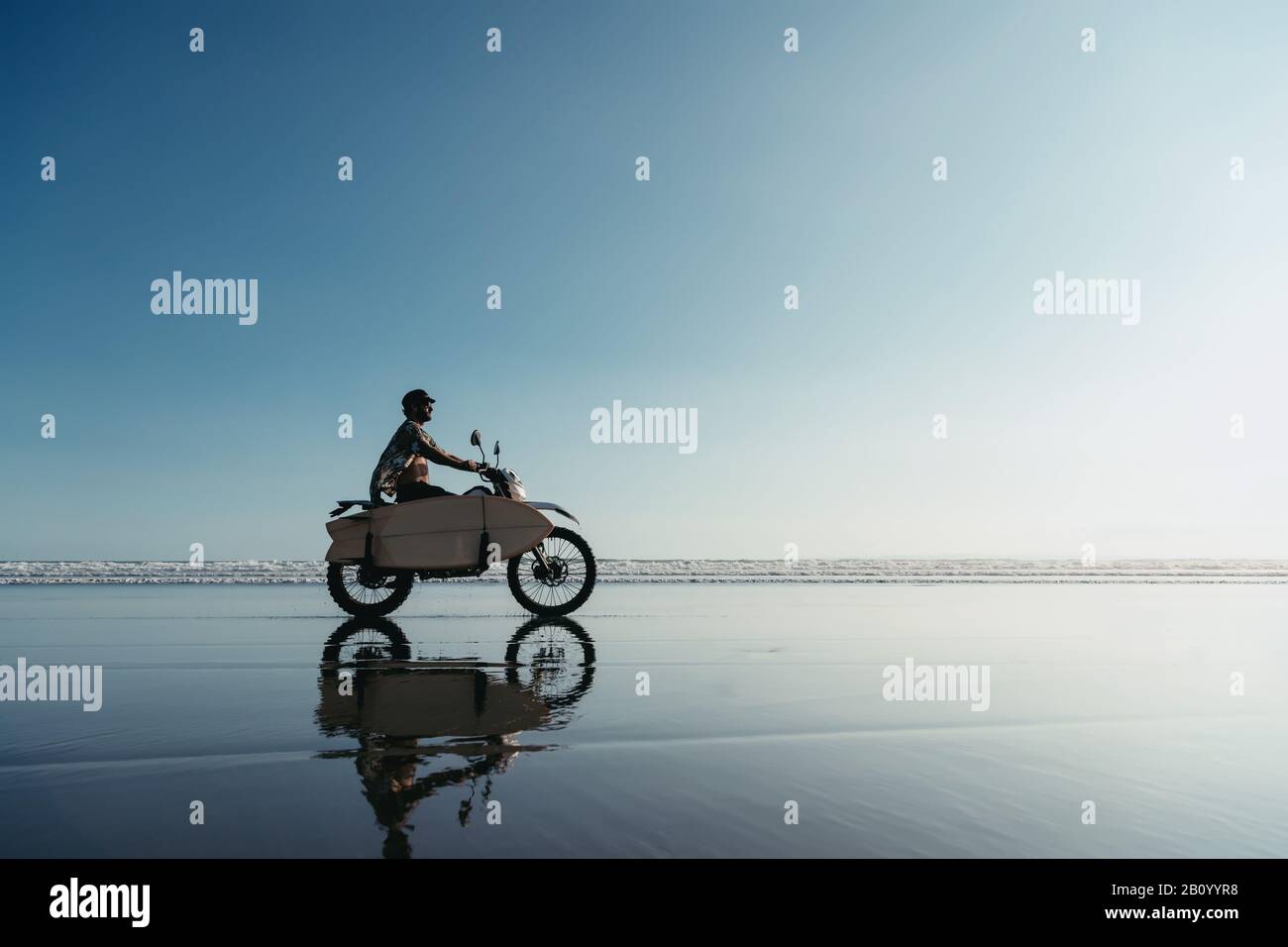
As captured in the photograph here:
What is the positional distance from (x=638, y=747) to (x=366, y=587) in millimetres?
7795

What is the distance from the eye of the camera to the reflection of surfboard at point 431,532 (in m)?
9.70

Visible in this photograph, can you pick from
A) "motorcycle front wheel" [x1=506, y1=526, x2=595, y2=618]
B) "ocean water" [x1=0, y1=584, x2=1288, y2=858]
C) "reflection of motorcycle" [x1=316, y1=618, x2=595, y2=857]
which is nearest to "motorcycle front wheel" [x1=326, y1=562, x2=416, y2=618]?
"motorcycle front wheel" [x1=506, y1=526, x2=595, y2=618]

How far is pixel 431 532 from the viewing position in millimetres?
9734

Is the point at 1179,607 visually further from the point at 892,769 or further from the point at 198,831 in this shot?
the point at 198,831

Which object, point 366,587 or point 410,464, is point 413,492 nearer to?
point 410,464

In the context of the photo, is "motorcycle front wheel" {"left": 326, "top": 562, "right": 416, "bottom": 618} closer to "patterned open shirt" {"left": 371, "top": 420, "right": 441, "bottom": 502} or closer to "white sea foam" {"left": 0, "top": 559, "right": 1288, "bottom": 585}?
"patterned open shirt" {"left": 371, "top": 420, "right": 441, "bottom": 502}

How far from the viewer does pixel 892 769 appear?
3402 millimetres

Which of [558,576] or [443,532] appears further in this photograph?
[558,576]

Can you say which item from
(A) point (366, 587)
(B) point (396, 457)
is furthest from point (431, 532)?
(A) point (366, 587)

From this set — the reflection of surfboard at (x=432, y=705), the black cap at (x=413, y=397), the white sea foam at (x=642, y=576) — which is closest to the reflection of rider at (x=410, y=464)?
the black cap at (x=413, y=397)

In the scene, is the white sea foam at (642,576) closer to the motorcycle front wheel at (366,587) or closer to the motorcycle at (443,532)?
the motorcycle front wheel at (366,587)

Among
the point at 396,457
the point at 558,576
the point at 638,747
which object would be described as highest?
the point at 396,457

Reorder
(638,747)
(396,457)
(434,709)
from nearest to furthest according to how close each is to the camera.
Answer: (638,747) → (434,709) → (396,457)
